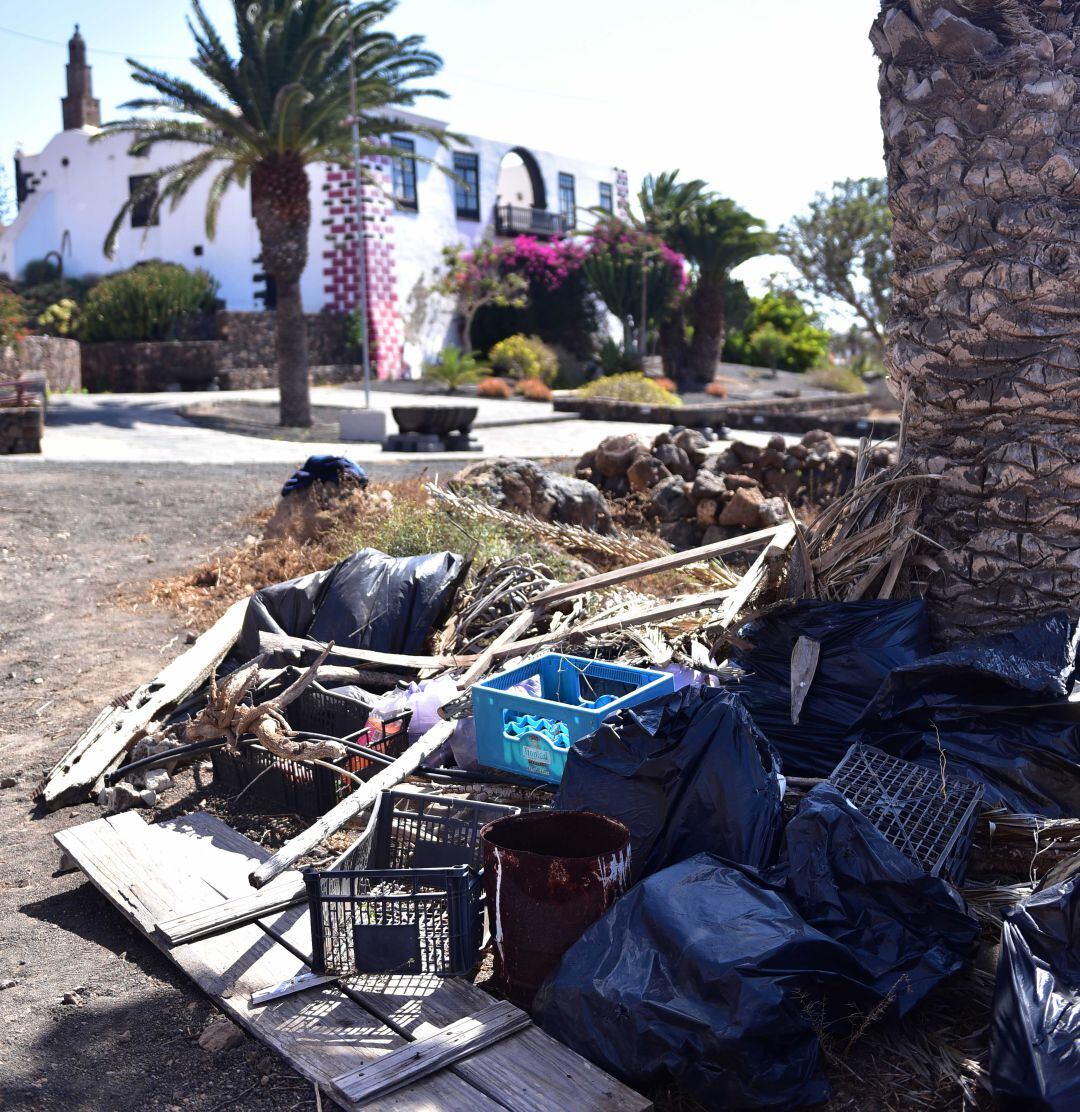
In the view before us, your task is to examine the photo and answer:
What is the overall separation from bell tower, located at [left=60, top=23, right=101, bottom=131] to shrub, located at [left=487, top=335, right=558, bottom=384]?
16665 millimetres

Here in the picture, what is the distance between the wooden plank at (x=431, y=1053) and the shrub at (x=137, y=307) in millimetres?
25464

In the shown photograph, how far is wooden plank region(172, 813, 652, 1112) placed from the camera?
2.42 meters

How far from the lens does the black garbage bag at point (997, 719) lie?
325 cm

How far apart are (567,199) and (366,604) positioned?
35811mm

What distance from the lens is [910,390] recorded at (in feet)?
14.0

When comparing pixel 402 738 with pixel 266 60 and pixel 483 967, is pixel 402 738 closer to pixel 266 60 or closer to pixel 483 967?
pixel 483 967

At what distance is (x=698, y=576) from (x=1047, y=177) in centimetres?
220

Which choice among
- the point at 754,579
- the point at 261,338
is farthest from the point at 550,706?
the point at 261,338

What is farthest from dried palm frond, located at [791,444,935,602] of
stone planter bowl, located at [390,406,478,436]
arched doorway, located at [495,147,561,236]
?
arched doorway, located at [495,147,561,236]

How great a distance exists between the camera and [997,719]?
3.35 m

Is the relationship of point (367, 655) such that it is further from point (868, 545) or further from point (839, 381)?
point (839, 381)

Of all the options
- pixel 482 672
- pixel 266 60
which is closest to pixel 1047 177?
pixel 482 672

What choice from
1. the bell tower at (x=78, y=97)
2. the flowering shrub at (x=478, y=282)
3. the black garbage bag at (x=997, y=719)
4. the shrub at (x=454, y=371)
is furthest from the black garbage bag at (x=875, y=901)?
the bell tower at (x=78, y=97)

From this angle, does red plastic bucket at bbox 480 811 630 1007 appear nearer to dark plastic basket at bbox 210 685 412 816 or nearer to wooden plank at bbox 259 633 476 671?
dark plastic basket at bbox 210 685 412 816
